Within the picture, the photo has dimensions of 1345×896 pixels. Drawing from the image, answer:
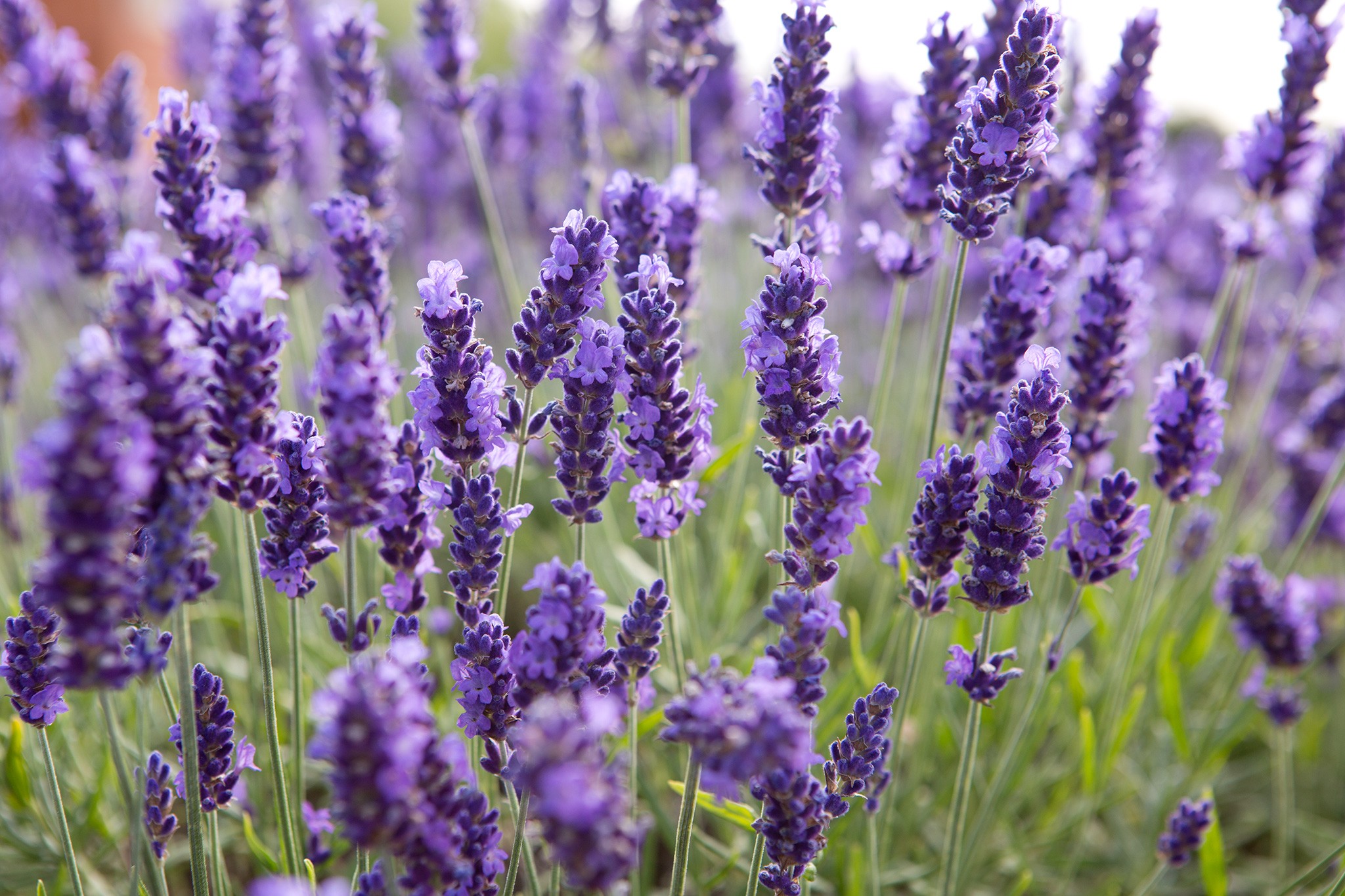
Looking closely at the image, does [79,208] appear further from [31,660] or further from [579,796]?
[579,796]

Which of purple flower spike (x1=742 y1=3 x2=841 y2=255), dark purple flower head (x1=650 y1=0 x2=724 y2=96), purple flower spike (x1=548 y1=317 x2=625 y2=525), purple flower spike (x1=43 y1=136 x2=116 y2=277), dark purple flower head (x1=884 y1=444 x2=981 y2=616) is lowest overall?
dark purple flower head (x1=884 y1=444 x2=981 y2=616)

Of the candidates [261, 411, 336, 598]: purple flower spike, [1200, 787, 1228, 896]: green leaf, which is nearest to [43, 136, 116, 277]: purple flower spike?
[261, 411, 336, 598]: purple flower spike

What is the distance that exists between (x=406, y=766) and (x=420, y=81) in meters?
4.39

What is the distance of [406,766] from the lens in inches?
39.7

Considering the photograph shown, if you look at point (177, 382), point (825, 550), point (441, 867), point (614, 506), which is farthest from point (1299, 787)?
point (177, 382)

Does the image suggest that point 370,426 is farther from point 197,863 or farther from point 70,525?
point 197,863

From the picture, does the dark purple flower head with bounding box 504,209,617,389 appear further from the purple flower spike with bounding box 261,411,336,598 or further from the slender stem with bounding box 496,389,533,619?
the purple flower spike with bounding box 261,411,336,598

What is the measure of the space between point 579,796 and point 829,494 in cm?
61

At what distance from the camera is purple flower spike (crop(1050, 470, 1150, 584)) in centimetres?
170

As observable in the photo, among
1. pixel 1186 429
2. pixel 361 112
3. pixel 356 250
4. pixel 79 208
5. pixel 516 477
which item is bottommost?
pixel 516 477

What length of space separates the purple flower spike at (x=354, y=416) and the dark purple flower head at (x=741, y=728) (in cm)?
50

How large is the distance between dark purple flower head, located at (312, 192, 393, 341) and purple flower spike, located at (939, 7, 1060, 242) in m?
1.24

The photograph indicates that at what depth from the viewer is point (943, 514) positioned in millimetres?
1488

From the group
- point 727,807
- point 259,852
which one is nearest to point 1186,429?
point 727,807
